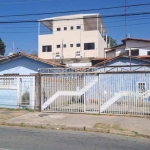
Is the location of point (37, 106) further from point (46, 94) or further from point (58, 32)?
point (58, 32)

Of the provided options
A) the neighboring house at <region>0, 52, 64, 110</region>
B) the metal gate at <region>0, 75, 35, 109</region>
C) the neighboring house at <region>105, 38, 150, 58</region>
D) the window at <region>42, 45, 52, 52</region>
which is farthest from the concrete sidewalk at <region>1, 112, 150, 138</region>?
the window at <region>42, 45, 52, 52</region>

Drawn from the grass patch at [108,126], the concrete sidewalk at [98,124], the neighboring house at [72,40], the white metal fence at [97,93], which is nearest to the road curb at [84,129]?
the concrete sidewalk at [98,124]

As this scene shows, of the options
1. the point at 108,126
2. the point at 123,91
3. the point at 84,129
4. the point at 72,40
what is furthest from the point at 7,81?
the point at 72,40

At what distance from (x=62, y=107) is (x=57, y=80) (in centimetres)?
159

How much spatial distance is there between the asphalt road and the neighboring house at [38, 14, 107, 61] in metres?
32.1

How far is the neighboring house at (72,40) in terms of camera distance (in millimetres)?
39950

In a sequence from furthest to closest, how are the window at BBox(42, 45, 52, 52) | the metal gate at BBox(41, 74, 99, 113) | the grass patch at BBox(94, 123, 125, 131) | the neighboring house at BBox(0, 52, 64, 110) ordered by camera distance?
the window at BBox(42, 45, 52, 52), the neighboring house at BBox(0, 52, 64, 110), the metal gate at BBox(41, 74, 99, 113), the grass patch at BBox(94, 123, 125, 131)

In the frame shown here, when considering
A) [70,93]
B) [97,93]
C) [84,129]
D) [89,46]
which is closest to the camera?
[84,129]

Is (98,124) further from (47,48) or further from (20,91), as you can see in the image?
(47,48)

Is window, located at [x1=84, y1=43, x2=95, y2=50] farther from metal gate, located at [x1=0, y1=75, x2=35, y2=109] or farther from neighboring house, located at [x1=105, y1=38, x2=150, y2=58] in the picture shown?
metal gate, located at [x1=0, y1=75, x2=35, y2=109]

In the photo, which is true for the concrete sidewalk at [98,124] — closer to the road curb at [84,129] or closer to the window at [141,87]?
the road curb at [84,129]

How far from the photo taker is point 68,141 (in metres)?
7.32

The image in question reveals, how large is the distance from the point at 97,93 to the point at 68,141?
19.2 ft

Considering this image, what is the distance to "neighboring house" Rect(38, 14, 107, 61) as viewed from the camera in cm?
3995
